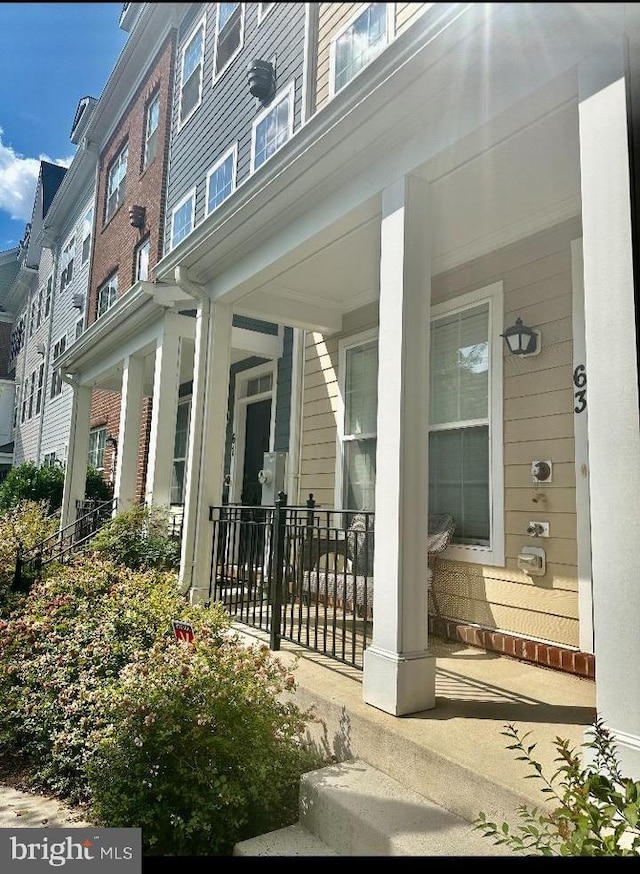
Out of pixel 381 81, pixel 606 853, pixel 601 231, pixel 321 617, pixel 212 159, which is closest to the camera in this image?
pixel 606 853

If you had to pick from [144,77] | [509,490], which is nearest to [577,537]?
[509,490]

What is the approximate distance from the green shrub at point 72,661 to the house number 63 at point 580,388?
237cm

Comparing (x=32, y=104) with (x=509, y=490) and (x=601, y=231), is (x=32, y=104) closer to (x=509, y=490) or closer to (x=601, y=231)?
(x=601, y=231)

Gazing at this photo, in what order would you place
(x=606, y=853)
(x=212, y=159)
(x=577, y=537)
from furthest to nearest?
(x=212, y=159) < (x=577, y=537) < (x=606, y=853)

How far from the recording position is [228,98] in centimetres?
757

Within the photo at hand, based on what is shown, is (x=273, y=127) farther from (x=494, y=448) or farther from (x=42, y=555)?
(x=42, y=555)

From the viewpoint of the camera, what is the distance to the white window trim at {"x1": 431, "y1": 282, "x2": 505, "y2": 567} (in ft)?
12.6

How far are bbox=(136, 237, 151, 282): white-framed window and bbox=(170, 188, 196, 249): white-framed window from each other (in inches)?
34.1

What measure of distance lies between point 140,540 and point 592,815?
4.74m

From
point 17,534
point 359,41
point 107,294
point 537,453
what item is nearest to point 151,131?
point 107,294

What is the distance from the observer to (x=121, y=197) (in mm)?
11102

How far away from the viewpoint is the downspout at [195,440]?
4742 millimetres

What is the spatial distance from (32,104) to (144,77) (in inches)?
336

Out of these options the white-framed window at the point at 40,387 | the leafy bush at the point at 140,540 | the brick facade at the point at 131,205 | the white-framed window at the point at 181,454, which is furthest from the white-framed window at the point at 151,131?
the white-framed window at the point at 40,387
